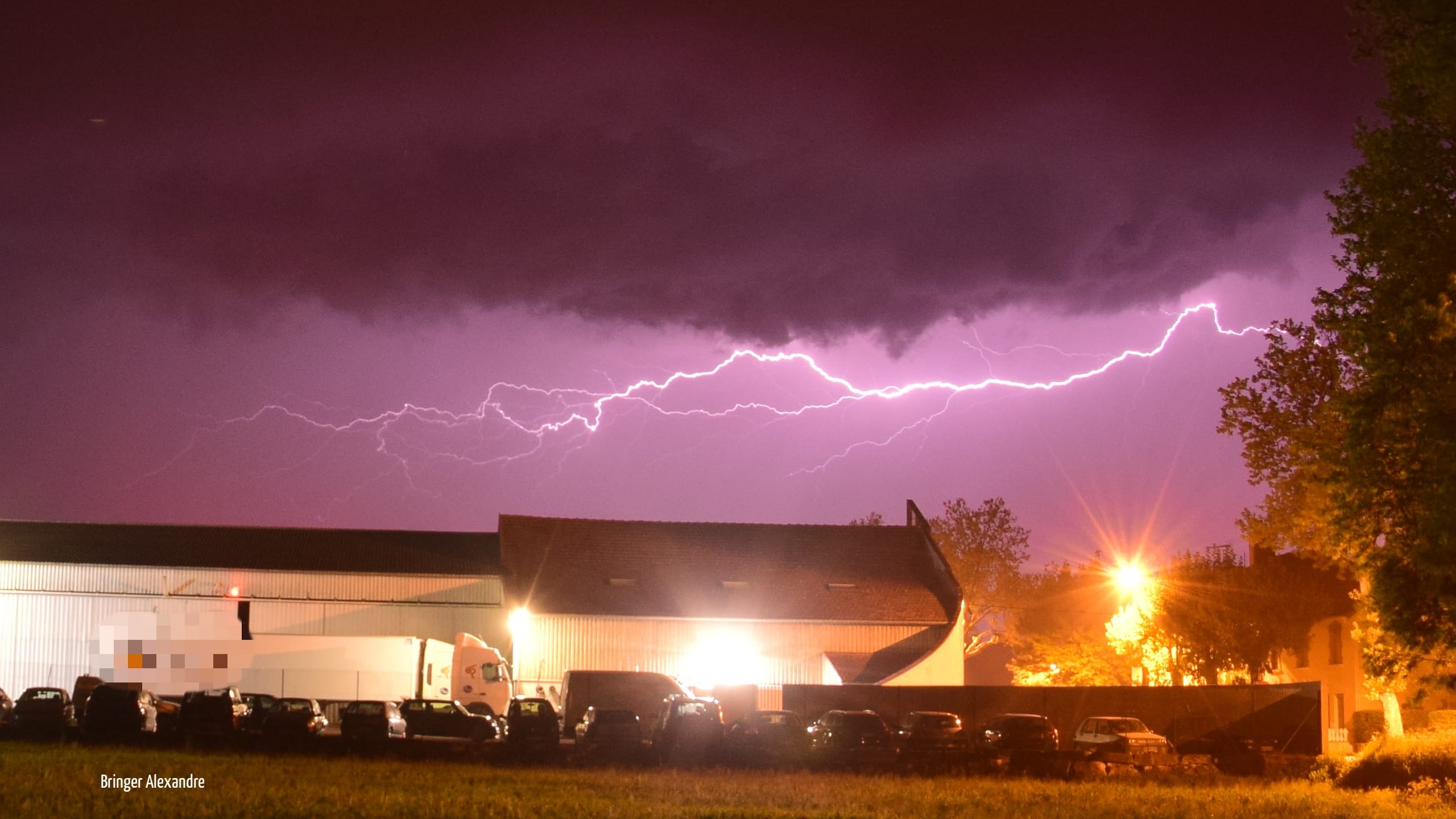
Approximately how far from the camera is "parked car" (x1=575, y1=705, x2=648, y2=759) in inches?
1292

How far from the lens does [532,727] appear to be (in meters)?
Answer: 33.9

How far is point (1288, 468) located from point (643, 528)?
30.9 metres

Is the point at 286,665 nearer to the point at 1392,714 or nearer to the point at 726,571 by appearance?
the point at 726,571

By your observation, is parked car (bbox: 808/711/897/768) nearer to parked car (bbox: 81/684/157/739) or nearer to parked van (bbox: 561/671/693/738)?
parked van (bbox: 561/671/693/738)

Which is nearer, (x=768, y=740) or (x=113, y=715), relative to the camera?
(x=113, y=715)

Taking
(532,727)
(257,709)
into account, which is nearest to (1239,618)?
(532,727)

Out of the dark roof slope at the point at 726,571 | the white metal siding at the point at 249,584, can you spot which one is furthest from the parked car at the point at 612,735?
the white metal siding at the point at 249,584

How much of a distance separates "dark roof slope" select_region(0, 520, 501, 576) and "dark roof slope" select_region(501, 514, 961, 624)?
224cm

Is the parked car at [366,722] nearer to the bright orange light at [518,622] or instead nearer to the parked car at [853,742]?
the parked car at [853,742]

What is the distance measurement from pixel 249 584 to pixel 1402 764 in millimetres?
43206

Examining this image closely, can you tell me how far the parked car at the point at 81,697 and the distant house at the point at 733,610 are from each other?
16193mm

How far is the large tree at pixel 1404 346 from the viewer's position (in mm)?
20141

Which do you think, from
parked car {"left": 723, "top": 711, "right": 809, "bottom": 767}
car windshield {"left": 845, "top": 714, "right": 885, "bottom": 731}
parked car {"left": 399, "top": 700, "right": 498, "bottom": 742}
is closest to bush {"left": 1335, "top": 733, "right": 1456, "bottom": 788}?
car windshield {"left": 845, "top": 714, "right": 885, "bottom": 731}

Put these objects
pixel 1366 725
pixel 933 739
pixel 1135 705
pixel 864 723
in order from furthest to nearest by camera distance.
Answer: pixel 1366 725
pixel 1135 705
pixel 933 739
pixel 864 723
